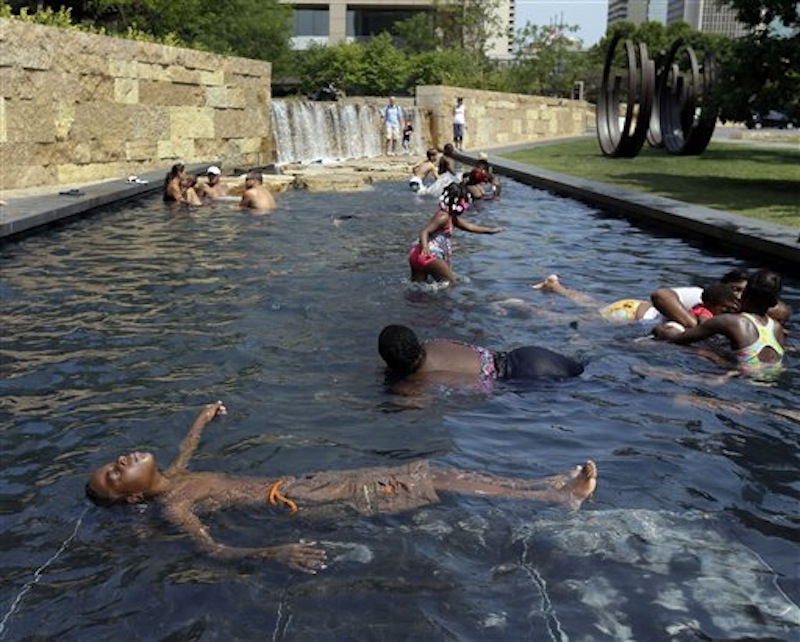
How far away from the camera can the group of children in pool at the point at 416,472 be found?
4.15 meters

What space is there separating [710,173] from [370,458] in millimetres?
15994

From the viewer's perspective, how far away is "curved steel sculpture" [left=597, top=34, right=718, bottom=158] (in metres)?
21.8

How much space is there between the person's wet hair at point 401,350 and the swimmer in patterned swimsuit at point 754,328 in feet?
7.02

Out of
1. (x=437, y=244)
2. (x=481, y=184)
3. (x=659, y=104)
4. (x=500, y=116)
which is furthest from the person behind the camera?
(x=500, y=116)

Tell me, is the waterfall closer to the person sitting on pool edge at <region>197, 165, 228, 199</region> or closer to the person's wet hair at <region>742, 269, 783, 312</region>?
the person sitting on pool edge at <region>197, 165, 228, 199</region>

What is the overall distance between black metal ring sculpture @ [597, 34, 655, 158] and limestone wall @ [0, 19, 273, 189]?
9348mm

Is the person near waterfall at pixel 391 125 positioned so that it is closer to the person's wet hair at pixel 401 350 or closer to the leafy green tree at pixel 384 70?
the leafy green tree at pixel 384 70

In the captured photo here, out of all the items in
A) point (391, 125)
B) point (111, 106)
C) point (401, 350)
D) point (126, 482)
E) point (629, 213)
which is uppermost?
point (111, 106)

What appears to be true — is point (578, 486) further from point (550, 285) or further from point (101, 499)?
point (550, 285)

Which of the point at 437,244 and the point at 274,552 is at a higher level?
the point at 437,244

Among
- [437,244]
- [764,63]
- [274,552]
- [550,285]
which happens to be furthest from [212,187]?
[274,552]

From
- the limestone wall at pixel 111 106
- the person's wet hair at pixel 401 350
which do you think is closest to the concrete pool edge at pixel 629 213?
the limestone wall at pixel 111 106

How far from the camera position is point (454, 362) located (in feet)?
18.9

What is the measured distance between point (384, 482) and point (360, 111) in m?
26.4
